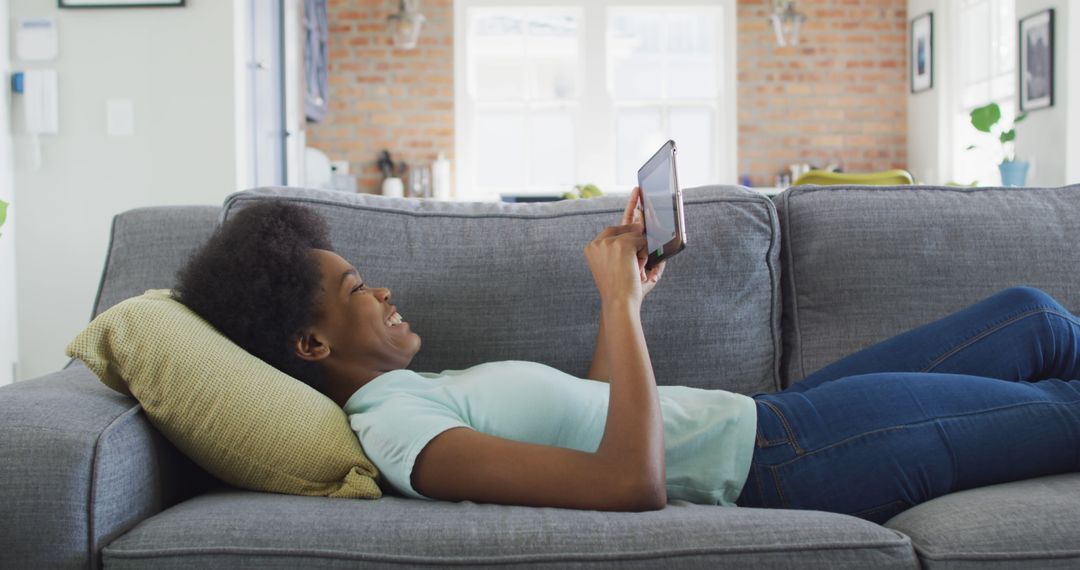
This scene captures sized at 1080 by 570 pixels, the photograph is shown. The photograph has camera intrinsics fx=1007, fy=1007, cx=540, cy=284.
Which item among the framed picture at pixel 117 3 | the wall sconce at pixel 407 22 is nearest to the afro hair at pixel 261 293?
the framed picture at pixel 117 3

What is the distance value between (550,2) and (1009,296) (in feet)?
19.6

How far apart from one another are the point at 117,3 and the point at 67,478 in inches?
124

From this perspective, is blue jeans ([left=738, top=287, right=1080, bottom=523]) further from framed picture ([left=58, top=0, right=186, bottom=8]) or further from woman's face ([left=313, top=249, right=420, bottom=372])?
framed picture ([left=58, top=0, right=186, bottom=8])

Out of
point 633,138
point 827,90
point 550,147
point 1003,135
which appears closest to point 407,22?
point 550,147

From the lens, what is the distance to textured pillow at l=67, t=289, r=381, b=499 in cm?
131

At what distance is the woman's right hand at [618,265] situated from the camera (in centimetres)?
136

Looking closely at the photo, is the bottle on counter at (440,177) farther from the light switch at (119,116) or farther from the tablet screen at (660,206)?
the tablet screen at (660,206)

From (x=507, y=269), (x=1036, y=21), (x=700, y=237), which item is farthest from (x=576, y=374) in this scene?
(x=1036, y=21)

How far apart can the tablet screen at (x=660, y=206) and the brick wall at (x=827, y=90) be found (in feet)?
19.7

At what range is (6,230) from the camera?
12.3 feet

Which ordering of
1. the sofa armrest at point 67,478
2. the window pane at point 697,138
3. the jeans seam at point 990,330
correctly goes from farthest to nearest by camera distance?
the window pane at point 697,138
the jeans seam at point 990,330
the sofa armrest at point 67,478

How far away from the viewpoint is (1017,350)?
158cm

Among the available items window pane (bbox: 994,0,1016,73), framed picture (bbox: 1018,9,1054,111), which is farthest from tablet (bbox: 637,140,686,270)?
window pane (bbox: 994,0,1016,73)

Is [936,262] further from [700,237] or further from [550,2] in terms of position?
[550,2]
